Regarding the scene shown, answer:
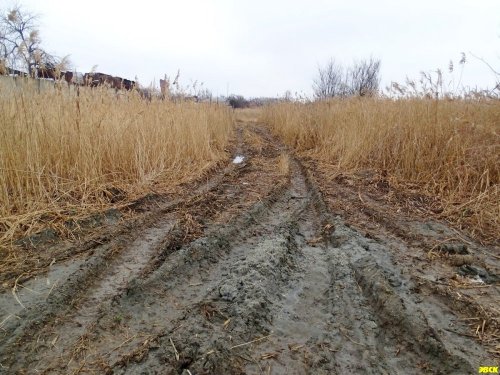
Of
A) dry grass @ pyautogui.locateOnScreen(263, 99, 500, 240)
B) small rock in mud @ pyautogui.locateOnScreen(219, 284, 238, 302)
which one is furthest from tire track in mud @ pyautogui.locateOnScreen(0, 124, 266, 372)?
dry grass @ pyautogui.locateOnScreen(263, 99, 500, 240)

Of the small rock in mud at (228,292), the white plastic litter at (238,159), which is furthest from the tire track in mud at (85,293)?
the white plastic litter at (238,159)

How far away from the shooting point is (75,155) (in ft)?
10.1

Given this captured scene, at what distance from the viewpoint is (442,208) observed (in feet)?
9.96

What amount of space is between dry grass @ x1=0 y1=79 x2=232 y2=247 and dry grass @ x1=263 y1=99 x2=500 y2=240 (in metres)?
2.64

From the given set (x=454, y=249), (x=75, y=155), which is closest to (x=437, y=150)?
(x=454, y=249)

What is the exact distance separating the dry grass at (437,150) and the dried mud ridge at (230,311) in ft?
4.55

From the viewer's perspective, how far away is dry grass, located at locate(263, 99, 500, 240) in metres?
2.97

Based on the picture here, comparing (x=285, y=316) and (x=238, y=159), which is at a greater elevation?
(x=238, y=159)

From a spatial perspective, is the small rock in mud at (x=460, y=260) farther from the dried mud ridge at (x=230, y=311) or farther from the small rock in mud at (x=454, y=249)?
the dried mud ridge at (x=230, y=311)

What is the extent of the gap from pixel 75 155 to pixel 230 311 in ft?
8.17

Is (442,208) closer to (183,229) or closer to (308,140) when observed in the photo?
(183,229)

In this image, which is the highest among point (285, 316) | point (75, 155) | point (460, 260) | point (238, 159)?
point (75, 155)

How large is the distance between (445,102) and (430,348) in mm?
4072

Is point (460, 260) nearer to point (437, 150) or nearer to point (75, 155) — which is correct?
point (437, 150)
